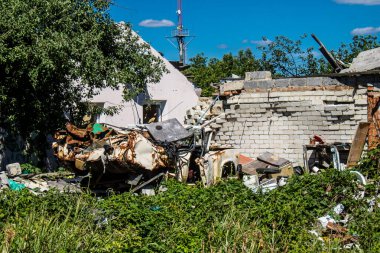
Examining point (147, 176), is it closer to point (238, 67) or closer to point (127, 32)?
point (127, 32)

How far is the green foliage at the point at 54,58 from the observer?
1212 cm

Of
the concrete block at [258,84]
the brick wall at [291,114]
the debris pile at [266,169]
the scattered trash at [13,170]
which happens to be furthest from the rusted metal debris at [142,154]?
the concrete block at [258,84]

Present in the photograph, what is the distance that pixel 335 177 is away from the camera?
9195mm

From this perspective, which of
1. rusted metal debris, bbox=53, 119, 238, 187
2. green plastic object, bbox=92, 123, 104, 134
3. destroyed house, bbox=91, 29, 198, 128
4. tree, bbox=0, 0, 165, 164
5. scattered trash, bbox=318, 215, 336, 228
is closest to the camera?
scattered trash, bbox=318, 215, 336, 228

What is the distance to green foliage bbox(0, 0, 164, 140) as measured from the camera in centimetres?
1212

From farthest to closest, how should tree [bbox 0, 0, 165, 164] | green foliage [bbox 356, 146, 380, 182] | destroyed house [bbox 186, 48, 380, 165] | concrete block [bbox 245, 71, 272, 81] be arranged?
1. concrete block [bbox 245, 71, 272, 81]
2. destroyed house [bbox 186, 48, 380, 165]
3. tree [bbox 0, 0, 165, 164]
4. green foliage [bbox 356, 146, 380, 182]

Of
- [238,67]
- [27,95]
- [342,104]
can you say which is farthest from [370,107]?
[238,67]

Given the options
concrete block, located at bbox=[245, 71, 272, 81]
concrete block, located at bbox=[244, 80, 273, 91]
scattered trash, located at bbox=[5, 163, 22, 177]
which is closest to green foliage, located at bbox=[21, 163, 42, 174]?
scattered trash, located at bbox=[5, 163, 22, 177]

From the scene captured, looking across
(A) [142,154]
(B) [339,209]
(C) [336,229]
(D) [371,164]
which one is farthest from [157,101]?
(C) [336,229]

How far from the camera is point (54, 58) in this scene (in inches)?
485

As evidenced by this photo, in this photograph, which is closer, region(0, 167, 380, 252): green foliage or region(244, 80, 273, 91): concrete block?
region(0, 167, 380, 252): green foliage

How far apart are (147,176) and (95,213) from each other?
14.0ft

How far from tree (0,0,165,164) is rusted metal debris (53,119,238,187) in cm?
127

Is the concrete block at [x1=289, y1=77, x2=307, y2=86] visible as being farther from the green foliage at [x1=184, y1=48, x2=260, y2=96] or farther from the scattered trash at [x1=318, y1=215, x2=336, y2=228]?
the green foliage at [x1=184, y1=48, x2=260, y2=96]
